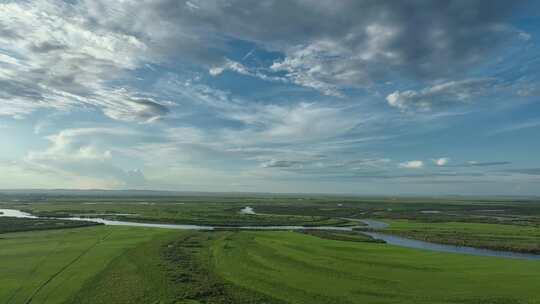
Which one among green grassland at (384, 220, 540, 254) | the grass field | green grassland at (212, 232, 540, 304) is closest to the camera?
the grass field

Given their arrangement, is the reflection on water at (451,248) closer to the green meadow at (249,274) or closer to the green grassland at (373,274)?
the green meadow at (249,274)

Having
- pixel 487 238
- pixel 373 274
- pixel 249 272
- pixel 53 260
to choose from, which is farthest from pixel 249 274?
pixel 487 238

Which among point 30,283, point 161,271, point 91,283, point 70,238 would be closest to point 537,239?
point 161,271

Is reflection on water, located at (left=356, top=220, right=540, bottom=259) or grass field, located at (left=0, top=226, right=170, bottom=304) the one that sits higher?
reflection on water, located at (left=356, top=220, right=540, bottom=259)

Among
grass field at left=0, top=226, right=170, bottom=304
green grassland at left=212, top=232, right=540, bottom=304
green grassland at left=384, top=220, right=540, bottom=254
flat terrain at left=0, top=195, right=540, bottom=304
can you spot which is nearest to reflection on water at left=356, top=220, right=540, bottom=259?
green grassland at left=384, top=220, right=540, bottom=254

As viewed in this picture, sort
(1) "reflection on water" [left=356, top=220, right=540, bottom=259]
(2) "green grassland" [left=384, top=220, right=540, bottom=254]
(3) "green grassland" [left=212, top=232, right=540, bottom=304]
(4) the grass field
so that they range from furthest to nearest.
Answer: (2) "green grassland" [left=384, top=220, right=540, bottom=254] → (1) "reflection on water" [left=356, top=220, right=540, bottom=259] → (3) "green grassland" [left=212, top=232, right=540, bottom=304] → (4) the grass field

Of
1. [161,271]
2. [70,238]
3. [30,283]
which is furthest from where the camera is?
[70,238]

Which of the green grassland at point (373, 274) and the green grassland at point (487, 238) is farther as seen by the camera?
A: the green grassland at point (487, 238)

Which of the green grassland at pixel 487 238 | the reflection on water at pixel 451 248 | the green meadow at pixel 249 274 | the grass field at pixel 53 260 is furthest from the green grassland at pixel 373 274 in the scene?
the grass field at pixel 53 260

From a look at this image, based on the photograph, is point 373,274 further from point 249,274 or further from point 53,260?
point 53,260

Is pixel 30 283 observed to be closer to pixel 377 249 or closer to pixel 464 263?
pixel 377 249

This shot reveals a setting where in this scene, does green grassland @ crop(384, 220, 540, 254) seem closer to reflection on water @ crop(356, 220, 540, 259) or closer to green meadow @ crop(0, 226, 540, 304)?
reflection on water @ crop(356, 220, 540, 259)
